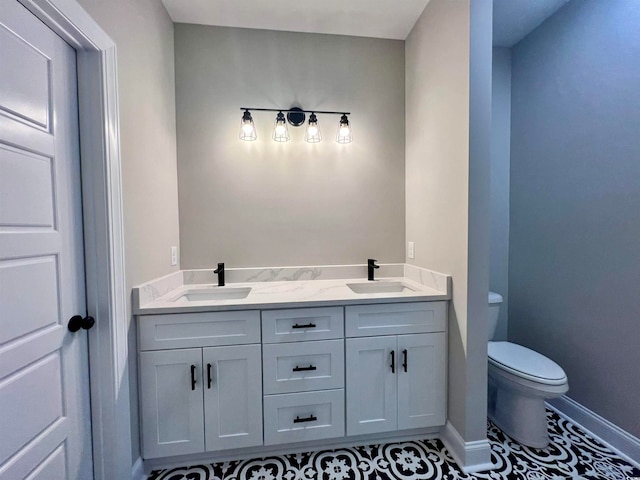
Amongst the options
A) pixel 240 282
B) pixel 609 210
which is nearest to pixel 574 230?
pixel 609 210

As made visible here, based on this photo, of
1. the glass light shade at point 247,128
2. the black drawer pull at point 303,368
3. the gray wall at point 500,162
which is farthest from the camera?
the gray wall at point 500,162

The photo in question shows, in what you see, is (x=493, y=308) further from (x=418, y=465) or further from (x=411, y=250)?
(x=418, y=465)

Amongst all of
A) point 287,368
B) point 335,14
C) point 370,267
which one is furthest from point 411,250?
point 335,14

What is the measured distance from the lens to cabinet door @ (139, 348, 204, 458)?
4.29ft

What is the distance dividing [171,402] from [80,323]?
0.60m

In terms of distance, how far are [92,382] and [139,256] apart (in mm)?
561

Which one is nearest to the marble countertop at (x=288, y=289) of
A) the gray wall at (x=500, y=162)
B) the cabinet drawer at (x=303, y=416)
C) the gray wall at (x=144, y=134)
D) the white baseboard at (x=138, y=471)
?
the gray wall at (x=144, y=134)

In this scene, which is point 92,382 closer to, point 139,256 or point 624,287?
point 139,256

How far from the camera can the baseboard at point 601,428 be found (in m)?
1.38

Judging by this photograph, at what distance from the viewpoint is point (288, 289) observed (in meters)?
1.67

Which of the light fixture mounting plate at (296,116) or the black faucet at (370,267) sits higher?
the light fixture mounting plate at (296,116)

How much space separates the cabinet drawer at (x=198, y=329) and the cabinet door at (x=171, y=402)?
0.05m

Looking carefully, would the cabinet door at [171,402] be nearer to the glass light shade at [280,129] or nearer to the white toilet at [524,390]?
the glass light shade at [280,129]

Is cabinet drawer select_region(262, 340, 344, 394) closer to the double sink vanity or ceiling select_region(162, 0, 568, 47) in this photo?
the double sink vanity
